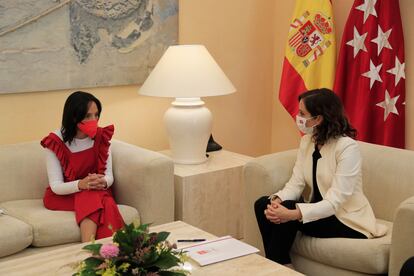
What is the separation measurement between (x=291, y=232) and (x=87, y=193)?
1031mm

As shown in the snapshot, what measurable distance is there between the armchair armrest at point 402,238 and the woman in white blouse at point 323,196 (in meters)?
0.24

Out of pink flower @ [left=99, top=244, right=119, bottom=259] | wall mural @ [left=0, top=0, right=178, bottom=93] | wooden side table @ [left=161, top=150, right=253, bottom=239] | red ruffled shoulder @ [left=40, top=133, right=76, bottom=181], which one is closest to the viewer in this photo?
pink flower @ [left=99, top=244, right=119, bottom=259]

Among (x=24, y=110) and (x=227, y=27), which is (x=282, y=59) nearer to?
(x=227, y=27)

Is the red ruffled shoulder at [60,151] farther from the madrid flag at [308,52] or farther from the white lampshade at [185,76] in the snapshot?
the madrid flag at [308,52]

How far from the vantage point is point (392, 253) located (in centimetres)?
249

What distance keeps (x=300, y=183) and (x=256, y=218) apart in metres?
0.28

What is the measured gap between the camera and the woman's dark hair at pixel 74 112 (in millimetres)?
3049

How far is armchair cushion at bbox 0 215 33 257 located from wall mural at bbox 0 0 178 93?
0.91 m

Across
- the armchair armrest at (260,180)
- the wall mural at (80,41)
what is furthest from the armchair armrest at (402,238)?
the wall mural at (80,41)

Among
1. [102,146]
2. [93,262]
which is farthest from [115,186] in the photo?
[93,262]

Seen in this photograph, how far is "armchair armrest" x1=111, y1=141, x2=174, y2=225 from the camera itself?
3.10 metres

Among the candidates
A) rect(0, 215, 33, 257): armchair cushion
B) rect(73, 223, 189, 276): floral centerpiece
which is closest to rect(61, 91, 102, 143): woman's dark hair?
rect(0, 215, 33, 257): armchair cushion

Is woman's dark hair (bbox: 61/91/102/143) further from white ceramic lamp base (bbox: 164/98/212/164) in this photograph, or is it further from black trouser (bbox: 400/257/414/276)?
black trouser (bbox: 400/257/414/276)

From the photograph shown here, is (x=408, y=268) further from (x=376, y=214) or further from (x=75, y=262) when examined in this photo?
(x=75, y=262)
